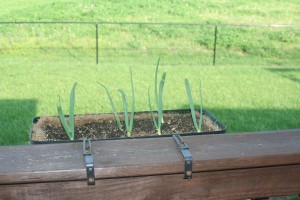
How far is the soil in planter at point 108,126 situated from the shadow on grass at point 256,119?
2579 mm

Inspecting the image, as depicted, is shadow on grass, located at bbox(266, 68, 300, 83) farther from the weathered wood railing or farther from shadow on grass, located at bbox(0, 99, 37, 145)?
the weathered wood railing

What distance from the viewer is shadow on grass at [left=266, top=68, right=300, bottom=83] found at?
32.3ft

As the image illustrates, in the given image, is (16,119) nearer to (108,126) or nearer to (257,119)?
(257,119)

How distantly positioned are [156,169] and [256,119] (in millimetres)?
4683

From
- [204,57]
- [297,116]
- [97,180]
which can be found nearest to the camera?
[97,180]

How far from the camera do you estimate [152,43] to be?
55.5ft

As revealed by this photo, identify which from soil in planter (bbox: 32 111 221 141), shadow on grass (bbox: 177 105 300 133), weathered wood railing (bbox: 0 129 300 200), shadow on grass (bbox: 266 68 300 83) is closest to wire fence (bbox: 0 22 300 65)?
shadow on grass (bbox: 266 68 300 83)

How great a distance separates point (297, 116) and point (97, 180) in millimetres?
5242

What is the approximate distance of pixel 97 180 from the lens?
1.56 meters

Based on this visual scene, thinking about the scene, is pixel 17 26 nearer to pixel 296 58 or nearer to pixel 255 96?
pixel 296 58

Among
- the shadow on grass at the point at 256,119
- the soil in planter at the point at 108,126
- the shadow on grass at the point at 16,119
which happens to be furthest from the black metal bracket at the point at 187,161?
the shadow on grass at the point at 256,119

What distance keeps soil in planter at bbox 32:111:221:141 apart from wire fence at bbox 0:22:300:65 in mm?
10632

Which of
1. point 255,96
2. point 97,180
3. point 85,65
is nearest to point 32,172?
point 97,180

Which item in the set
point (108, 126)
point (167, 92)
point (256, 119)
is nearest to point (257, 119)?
point (256, 119)
